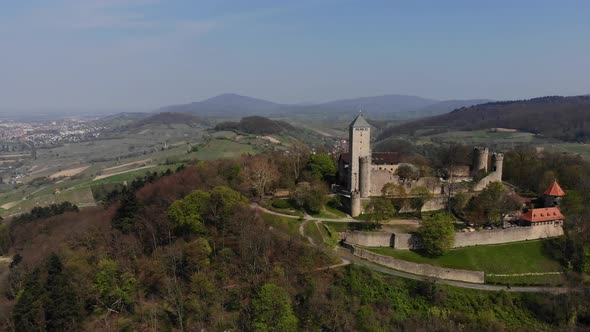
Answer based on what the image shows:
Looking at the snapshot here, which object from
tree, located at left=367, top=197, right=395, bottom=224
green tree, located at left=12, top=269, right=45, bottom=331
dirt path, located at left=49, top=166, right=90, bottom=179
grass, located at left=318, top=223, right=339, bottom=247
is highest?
tree, located at left=367, top=197, right=395, bottom=224

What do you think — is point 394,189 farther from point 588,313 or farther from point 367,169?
point 588,313

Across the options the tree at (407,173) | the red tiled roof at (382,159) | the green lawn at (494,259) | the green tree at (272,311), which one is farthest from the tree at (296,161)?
the green tree at (272,311)

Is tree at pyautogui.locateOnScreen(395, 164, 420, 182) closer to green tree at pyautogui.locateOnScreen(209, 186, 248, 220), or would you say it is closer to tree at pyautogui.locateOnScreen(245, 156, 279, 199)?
tree at pyautogui.locateOnScreen(245, 156, 279, 199)

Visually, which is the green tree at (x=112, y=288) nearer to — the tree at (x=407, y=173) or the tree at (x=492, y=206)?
the tree at (x=407, y=173)

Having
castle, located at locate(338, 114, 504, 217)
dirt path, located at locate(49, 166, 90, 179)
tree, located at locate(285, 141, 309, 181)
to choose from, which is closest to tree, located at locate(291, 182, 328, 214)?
castle, located at locate(338, 114, 504, 217)

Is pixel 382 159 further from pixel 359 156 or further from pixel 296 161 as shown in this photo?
pixel 296 161
